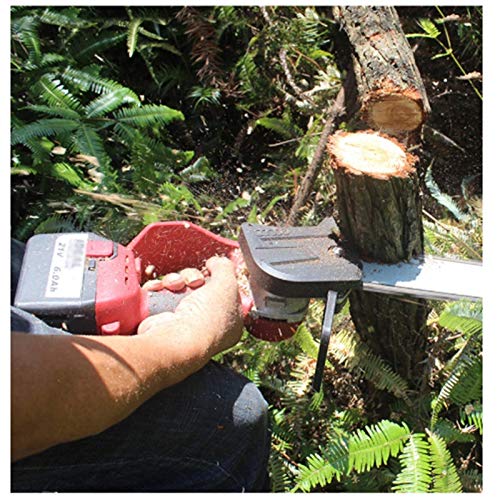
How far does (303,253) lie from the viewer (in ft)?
6.81

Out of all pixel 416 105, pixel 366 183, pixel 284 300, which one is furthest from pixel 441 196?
pixel 284 300

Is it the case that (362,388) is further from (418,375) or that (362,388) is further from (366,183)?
(366,183)

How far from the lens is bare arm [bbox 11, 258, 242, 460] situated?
1.33m

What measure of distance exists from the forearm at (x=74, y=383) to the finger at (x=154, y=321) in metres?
0.23

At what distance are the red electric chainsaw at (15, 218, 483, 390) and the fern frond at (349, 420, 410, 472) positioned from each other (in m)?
0.52

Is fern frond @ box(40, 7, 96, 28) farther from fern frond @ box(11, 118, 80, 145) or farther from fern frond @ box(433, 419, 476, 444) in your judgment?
fern frond @ box(433, 419, 476, 444)

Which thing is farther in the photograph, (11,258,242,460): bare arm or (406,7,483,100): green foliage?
(406,7,483,100): green foliage

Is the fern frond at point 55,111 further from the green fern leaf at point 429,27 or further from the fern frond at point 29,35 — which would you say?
the green fern leaf at point 429,27

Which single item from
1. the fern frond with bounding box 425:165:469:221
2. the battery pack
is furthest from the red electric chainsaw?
the fern frond with bounding box 425:165:469:221

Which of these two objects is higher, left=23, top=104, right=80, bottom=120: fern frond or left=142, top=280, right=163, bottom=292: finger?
left=23, top=104, right=80, bottom=120: fern frond

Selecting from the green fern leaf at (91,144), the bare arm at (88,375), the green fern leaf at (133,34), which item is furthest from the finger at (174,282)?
the green fern leaf at (133,34)

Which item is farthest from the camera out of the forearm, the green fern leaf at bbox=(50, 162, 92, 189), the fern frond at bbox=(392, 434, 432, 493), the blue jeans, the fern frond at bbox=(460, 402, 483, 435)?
the green fern leaf at bbox=(50, 162, 92, 189)

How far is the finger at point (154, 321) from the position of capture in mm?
1855

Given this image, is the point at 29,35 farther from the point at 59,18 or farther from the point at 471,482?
the point at 471,482
